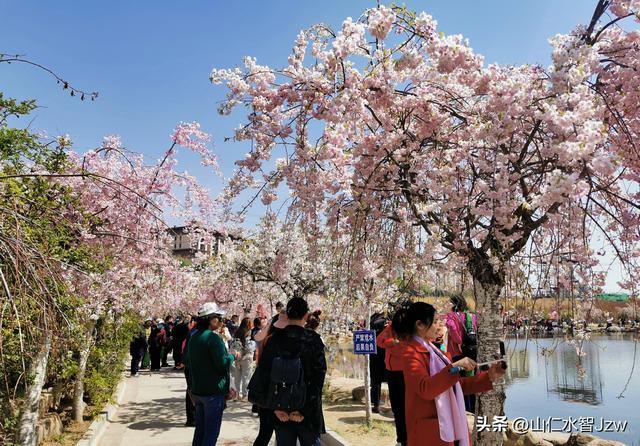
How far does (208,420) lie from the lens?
482cm

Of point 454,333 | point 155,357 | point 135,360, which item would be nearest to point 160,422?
point 454,333

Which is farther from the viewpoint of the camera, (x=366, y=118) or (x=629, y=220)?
(x=366, y=118)

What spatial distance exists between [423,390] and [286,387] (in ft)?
3.98

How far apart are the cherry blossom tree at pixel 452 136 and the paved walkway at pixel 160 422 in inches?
148

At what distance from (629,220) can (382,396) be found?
6.75 metres

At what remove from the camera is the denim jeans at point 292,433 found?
3676mm

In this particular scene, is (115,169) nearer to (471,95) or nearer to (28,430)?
(28,430)

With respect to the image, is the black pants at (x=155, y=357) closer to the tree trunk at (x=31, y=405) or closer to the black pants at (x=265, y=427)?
the tree trunk at (x=31, y=405)

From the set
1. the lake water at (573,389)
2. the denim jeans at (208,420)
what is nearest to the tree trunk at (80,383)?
the denim jeans at (208,420)

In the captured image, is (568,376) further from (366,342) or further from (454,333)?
(366,342)

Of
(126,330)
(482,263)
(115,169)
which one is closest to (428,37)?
(482,263)

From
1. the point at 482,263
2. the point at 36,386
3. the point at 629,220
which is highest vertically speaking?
the point at 629,220

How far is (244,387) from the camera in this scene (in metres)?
9.66

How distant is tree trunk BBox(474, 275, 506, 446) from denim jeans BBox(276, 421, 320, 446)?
1767 mm
